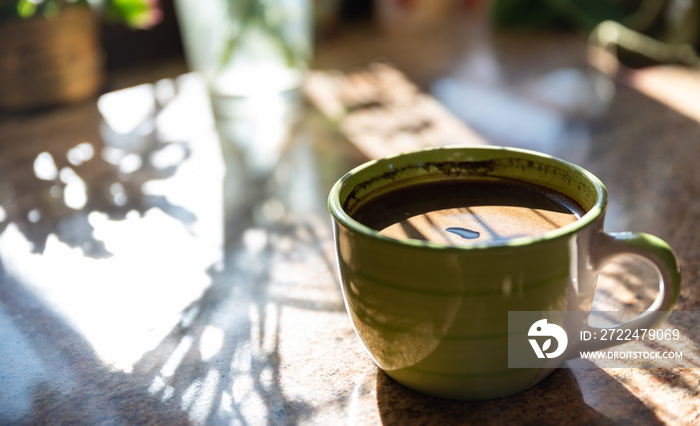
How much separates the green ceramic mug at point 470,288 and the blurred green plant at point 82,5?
120 cm

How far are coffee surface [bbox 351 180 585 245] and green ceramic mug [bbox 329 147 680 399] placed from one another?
2 cm

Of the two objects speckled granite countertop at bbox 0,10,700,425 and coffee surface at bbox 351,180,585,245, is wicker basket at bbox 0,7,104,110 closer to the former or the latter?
speckled granite countertop at bbox 0,10,700,425

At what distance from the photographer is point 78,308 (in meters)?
0.76

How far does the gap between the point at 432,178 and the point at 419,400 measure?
200mm

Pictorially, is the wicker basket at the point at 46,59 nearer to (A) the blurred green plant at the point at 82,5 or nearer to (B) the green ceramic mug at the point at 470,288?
(A) the blurred green plant at the point at 82,5

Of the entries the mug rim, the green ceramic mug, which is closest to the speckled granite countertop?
the green ceramic mug

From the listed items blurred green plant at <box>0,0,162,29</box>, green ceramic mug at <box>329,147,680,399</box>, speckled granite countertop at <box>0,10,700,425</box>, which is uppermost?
green ceramic mug at <box>329,147,680,399</box>

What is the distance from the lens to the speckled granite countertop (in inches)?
22.4

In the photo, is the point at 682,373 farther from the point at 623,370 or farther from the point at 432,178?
the point at 432,178

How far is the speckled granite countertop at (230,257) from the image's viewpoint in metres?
0.57

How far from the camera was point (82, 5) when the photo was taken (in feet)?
5.02

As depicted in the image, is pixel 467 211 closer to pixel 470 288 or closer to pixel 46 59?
pixel 470 288

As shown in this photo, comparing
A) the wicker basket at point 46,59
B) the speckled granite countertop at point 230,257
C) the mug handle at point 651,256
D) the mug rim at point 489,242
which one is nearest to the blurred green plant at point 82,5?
the wicker basket at point 46,59

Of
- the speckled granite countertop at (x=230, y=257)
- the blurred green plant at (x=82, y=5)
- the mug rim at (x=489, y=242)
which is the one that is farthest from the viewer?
the blurred green plant at (x=82, y=5)
